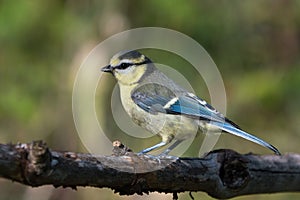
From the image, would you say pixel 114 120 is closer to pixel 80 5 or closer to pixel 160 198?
pixel 160 198

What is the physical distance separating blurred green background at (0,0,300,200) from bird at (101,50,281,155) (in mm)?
1279

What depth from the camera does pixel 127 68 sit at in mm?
2594

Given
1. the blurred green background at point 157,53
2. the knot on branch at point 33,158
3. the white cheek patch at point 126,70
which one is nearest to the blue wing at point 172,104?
the white cheek patch at point 126,70

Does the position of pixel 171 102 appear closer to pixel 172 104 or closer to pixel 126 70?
pixel 172 104

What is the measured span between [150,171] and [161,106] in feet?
2.36

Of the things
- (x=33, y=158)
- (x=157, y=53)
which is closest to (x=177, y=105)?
(x=33, y=158)

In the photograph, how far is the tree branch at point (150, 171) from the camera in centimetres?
140

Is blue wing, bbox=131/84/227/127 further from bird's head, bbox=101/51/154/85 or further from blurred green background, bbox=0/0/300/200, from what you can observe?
blurred green background, bbox=0/0/300/200

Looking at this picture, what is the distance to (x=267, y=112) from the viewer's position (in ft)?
13.8

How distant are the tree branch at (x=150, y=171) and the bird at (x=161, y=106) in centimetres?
26

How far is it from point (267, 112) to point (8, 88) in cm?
167

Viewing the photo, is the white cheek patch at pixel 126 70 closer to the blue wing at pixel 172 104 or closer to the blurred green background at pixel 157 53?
the blue wing at pixel 172 104

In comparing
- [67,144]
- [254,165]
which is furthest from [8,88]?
[254,165]

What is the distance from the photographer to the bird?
92.0 inches
